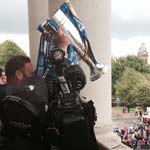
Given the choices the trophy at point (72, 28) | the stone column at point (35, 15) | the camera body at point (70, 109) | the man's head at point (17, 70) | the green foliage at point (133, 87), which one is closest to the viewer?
the camera body at point (70, 109)

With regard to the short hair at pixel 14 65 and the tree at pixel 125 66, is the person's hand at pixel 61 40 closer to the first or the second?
the short hair at pixel 14 65

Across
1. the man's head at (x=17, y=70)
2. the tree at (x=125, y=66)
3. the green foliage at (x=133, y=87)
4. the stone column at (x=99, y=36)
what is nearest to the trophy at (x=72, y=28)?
the man's head at (x=17, y=70)

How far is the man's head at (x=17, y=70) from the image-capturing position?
5.19 metres

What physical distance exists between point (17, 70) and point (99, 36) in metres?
6.43

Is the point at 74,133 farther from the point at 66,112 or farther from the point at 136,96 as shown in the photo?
the point at 136,96

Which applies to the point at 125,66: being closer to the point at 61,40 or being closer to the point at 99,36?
the point at 99,36

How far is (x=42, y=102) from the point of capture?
4.68 metres

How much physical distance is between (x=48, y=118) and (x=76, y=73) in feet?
1.73

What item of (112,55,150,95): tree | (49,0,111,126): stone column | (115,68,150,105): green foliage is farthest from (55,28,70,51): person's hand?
(112,55,150,95): tree

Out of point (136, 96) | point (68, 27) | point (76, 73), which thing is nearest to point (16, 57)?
point (68, 27)

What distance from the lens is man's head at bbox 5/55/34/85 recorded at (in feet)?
17.0

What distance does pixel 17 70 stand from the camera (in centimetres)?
519

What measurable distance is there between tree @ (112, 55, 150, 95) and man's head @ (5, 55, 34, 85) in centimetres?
10502

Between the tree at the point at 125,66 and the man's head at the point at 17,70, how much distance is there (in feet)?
345
